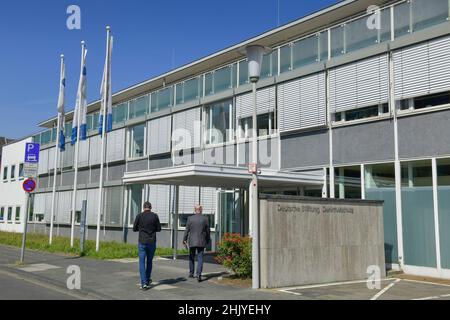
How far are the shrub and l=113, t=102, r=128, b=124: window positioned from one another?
55.8ft

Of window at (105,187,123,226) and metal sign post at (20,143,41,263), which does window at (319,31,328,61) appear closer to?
metal sign post at (20,143,41,263)

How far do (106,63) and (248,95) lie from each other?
21.7ft

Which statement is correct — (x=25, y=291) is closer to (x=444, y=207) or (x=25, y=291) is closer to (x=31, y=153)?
(x=31, y=153)

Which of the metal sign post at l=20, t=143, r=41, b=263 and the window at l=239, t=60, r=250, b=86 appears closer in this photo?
the metal sign post at l=20, t=143, r=41, b=263

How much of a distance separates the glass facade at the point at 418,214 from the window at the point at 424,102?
1606 mm

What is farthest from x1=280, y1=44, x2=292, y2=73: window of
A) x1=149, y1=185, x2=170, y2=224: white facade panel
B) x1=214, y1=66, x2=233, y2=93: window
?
x1=149, y1=185, x2=170, y2=224: white facade panel

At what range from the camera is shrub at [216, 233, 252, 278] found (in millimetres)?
12555

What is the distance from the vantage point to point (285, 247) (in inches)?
467

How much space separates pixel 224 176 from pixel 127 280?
3.91m

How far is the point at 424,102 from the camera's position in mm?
14266

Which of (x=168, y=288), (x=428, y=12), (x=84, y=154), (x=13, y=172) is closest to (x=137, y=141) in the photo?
(x=84, y=154)
